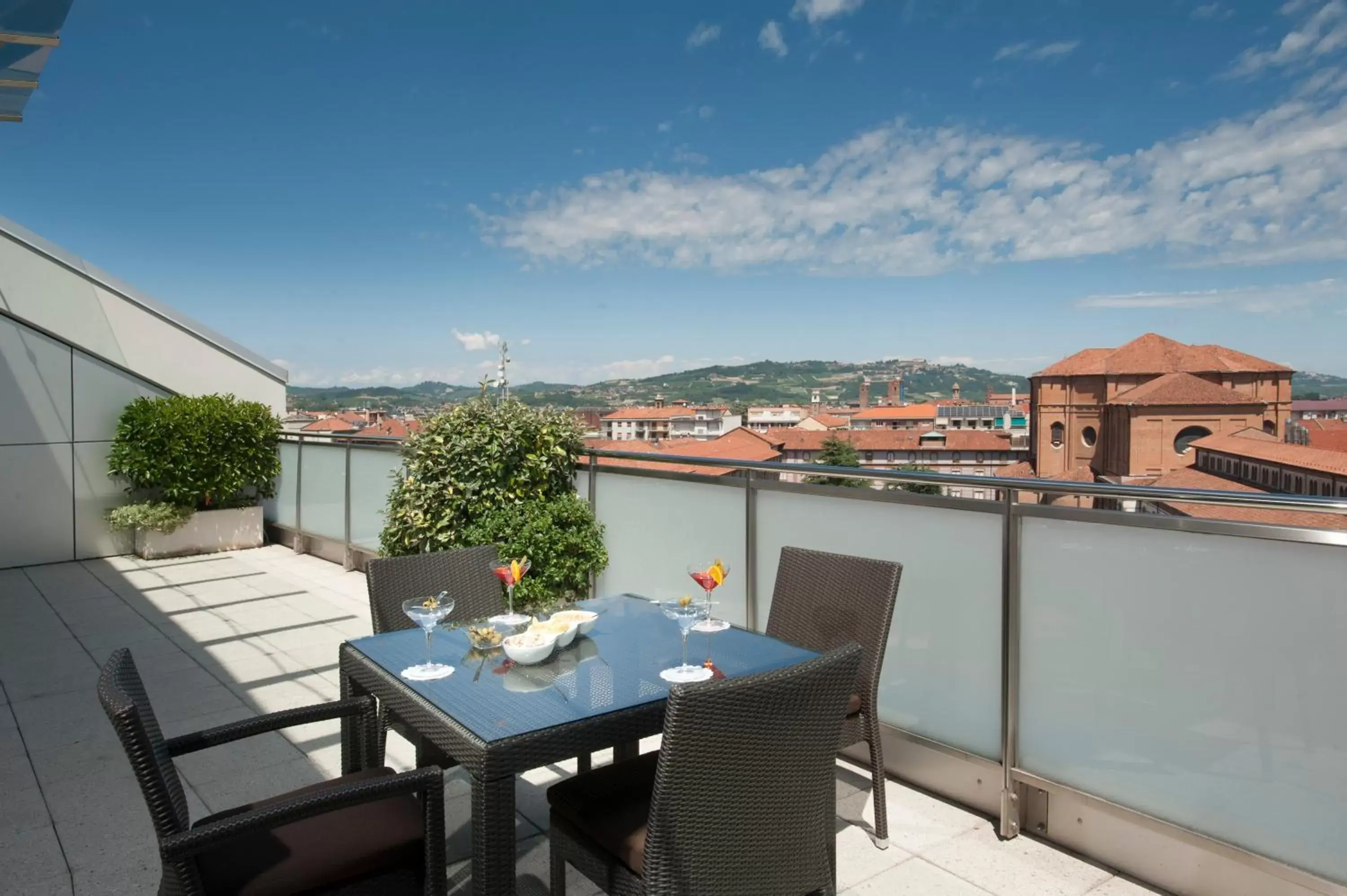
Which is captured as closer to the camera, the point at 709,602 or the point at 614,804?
the point at 614,804

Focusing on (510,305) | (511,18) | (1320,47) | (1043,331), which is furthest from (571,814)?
(1320,47)

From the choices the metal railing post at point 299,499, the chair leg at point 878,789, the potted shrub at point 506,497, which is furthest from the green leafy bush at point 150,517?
the chair leg at point 878,789

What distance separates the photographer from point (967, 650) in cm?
299

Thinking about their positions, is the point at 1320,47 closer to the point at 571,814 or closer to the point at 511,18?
the point at 511,18

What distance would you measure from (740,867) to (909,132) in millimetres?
89360

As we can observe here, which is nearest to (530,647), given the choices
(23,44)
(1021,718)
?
(1021,718)

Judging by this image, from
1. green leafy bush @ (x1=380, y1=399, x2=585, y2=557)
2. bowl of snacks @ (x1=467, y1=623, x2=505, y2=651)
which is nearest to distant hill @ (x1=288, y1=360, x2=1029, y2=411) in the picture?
green leafy bush @ (x1=380, y1=399, x2=585, y2=557)

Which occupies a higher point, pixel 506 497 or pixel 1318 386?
pixel 1318 386

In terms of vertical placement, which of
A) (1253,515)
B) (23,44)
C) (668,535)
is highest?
(23,44)

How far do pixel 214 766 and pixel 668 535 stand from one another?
221 centimetres

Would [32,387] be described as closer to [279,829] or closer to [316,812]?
[279,829]

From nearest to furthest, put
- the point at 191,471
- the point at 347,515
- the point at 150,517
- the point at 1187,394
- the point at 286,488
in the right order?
the point at 347,515
the point at 150,517
the point at 191,471
the point at 286,488
the point at 1187,394

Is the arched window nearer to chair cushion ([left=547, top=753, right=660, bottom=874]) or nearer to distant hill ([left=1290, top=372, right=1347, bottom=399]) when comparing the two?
distant hill ([left=1290, top=372, right=1347, bottom=399])

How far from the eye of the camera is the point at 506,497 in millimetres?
4801
